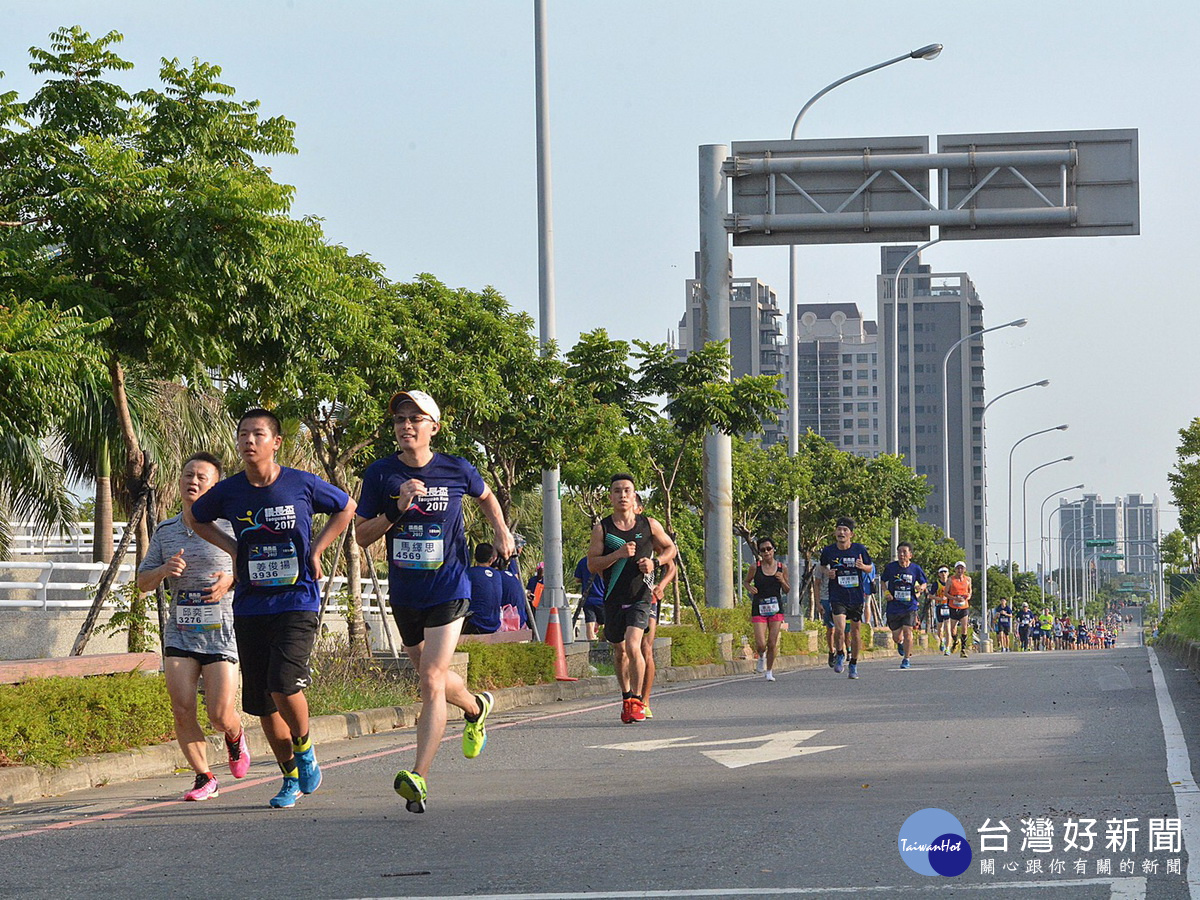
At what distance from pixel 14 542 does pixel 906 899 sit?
31.4m

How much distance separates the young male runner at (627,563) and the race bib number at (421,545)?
15.2 ft

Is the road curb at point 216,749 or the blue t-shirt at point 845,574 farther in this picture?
the blue t-shirt at point 845,574

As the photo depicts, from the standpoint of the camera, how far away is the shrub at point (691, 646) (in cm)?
2250

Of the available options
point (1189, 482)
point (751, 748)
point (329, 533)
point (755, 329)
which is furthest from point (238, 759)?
point (755, 329)

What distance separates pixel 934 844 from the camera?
6.81 meters

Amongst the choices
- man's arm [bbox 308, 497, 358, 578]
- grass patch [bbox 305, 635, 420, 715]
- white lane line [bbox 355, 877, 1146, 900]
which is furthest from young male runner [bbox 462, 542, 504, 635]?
white lane line [bbox 355, 877, 1146, 900]

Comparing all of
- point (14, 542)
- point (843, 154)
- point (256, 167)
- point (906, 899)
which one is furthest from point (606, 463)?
point (906, 899)

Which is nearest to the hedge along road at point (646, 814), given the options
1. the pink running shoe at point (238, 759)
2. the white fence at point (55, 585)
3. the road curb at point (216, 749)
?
the pink running shoe at point (238, 759)

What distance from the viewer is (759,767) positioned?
996 centimetres

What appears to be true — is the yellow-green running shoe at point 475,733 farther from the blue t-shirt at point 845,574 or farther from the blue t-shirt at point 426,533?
the blue t-shirt at point 845,574

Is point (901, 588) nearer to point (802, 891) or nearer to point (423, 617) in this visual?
point (423, 617)

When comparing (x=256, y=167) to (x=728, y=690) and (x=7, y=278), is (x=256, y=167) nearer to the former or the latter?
(x=7, y=278)

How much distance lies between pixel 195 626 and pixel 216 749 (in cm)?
283

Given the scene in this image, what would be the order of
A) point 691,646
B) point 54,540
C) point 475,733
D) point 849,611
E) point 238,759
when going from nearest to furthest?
point 475,733, point 238,759, point 849,611, point 691,646, point 54,540
